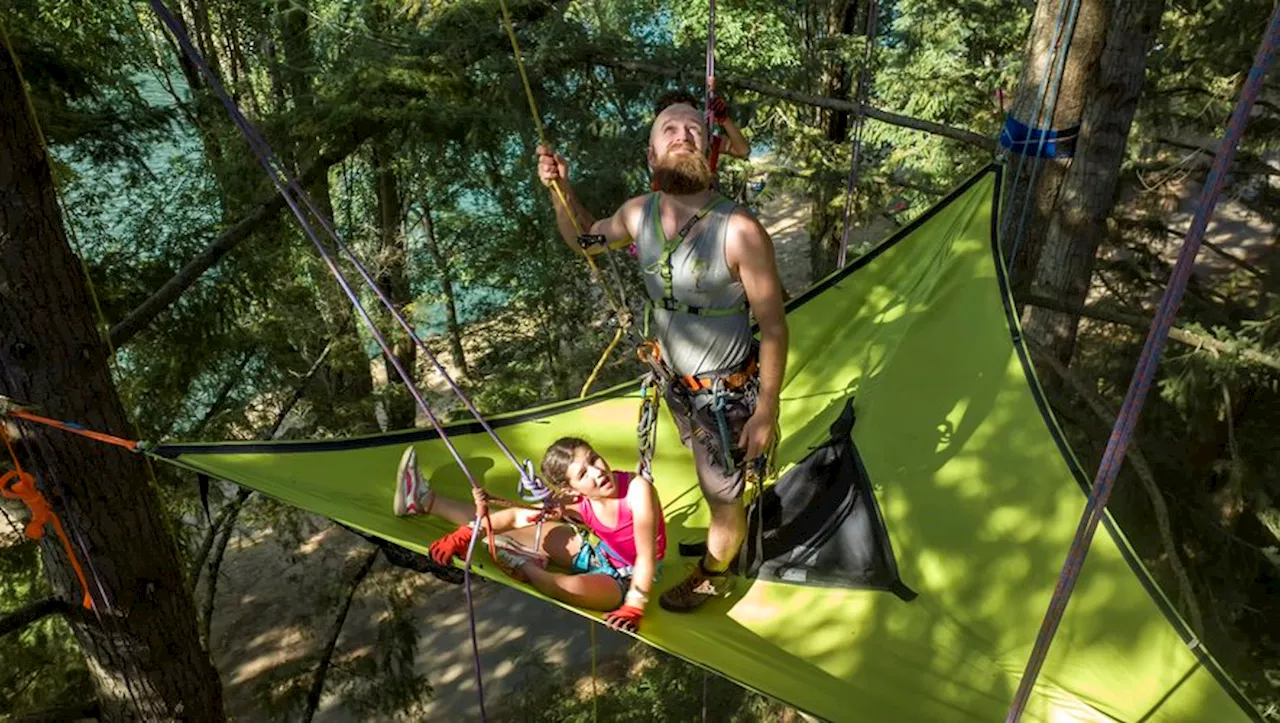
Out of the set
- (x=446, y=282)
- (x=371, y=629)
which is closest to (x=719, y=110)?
(x=446, y=282)

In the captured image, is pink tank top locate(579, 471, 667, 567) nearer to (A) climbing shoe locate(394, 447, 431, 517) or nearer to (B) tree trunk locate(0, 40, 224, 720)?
(A) climbing shoe locate(394, 447, 431, 517)

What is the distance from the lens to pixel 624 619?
187 centimetres

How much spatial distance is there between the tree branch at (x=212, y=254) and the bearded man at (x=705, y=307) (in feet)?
6.88

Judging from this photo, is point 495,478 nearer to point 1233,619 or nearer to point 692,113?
point 692,113

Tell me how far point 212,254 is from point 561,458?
2.57m

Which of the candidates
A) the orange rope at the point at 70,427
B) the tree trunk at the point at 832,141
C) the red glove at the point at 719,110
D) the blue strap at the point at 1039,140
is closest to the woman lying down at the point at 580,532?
the orange rope at the point at 70,427

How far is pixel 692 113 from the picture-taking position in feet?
5.68

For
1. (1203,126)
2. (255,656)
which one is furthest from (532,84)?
(255,656)

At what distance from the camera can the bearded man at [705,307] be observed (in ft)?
5.68

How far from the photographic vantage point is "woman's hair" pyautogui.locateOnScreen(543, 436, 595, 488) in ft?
6.87

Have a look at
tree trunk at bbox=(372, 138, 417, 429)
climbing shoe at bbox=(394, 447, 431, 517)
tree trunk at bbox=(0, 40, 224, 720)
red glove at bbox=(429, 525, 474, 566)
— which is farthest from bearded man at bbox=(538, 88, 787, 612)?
tree trunk at bbox=(372, 138, 417, 429)

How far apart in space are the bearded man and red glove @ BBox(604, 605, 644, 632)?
0.19 metres

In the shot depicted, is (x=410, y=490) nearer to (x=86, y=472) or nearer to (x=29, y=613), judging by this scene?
(x=86, y=472)

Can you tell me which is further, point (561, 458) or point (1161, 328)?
point (561, 458)
